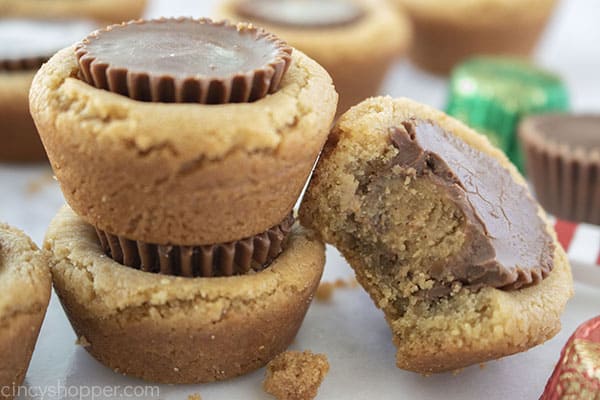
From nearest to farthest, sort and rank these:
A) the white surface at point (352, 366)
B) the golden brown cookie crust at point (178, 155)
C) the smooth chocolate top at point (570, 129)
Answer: the golden brown cookie crust at point (178, 155), the white surface at point (352, 366), the smooth chocolate top at point (570, 129)

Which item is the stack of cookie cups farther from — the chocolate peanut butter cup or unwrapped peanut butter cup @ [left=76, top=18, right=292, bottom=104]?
the chocolate peanut butter cup

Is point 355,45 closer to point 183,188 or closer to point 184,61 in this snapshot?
point 184,61

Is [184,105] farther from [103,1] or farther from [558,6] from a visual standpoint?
[558,6]

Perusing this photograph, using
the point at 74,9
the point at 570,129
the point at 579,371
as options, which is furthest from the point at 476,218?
the point at 74,9

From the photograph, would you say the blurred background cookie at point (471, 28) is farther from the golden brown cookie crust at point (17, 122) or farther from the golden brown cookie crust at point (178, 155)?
the golden brown cookie crust at point (178, 155)

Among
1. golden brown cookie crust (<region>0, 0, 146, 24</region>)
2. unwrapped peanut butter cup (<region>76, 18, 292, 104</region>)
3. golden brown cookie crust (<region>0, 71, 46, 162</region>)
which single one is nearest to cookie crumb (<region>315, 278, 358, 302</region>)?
unwrapped peanut butter cup (<region>76, 18, 292, 104</region>)

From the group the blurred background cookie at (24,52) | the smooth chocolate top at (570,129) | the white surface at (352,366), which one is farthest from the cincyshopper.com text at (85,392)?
the smooth chocolate top at (570,129)

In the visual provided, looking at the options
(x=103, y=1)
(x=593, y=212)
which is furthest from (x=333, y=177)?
(x=103, y=1)
